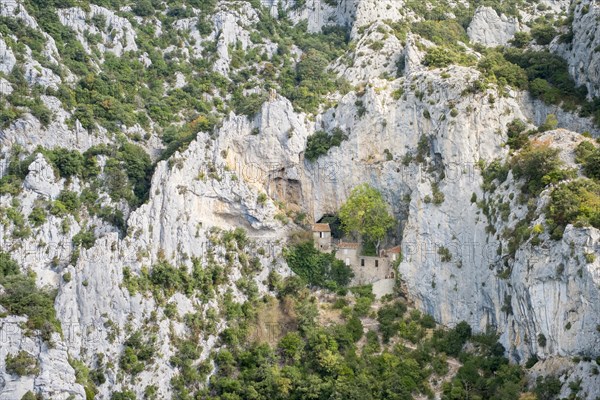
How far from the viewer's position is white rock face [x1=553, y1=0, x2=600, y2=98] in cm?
7338

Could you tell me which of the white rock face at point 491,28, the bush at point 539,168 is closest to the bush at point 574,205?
the bush at point 539,168

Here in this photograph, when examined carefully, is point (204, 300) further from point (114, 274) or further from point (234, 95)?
point (234, 95)

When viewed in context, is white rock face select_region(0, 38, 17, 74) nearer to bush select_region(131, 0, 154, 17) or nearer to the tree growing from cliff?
bush select_region(131, 0, 154, 17)

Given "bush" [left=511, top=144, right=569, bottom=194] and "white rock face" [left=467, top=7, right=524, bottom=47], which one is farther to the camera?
"white rock face" [left=467, top=7, right=524, bottom=47]

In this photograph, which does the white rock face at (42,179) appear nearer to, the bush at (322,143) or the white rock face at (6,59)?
the white rock face at (6,59)

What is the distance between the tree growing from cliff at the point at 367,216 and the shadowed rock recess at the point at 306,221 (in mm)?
225

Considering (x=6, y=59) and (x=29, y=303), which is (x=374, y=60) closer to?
(x=6, y=59)

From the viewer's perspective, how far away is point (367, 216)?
237 feet

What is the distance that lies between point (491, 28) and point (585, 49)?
18775 millimetres

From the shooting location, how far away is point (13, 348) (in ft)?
206

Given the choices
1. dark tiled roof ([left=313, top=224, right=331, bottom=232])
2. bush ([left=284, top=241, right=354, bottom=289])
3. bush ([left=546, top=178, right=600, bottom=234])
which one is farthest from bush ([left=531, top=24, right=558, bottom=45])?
bush ([left=284, top=241, right=354, bottom=289])

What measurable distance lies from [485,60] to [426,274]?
774 inches

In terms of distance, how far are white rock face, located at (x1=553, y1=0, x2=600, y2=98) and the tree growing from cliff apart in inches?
744

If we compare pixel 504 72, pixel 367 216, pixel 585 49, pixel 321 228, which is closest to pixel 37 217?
pixel 321 228
